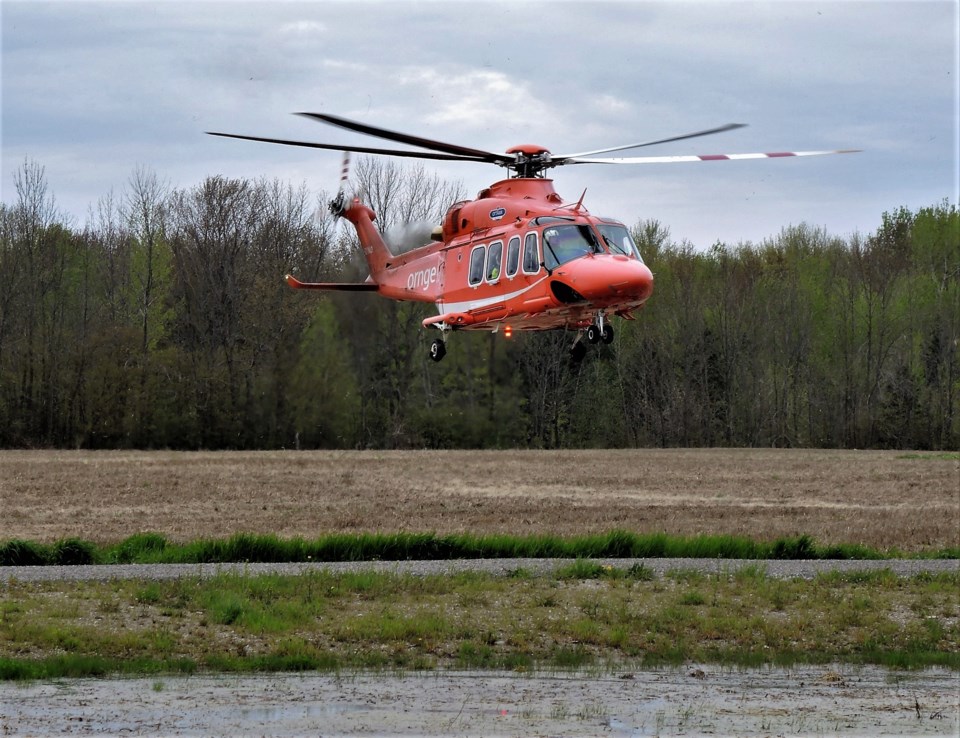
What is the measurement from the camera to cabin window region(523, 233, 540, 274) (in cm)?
2203

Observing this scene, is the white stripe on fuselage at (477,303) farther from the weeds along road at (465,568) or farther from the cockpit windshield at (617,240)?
the weeds along road at (465,568)

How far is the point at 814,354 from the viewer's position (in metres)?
71.7

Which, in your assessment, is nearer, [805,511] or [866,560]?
[866,560]

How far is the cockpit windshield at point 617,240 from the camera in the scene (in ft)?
72.7

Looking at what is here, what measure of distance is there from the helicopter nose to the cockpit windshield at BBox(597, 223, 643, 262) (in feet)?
2.28

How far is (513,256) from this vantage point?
→ 2248 cm

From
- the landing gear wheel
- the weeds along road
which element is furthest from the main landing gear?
the weeds along road

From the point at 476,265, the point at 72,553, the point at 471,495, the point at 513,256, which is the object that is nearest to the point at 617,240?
the point at 513,256

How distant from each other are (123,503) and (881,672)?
20808mm

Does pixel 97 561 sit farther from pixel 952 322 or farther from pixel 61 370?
pixel 952 322

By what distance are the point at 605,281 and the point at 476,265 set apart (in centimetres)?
315

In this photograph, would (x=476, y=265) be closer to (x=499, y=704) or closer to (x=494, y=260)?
(x=494, y=260)

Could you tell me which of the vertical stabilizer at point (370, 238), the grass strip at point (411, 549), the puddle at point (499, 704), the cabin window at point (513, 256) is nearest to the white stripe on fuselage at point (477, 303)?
the cabin window at point (513, 256)

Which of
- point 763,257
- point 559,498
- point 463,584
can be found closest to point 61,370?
point 559,498
